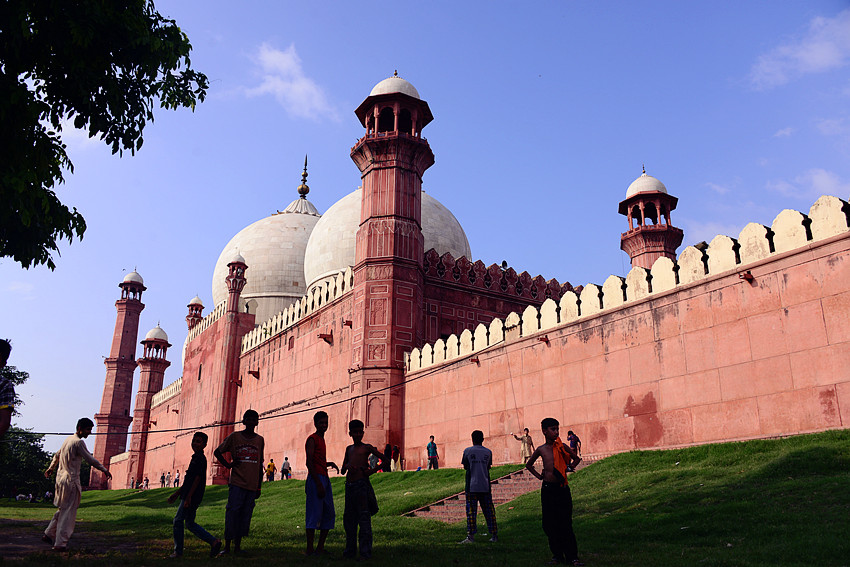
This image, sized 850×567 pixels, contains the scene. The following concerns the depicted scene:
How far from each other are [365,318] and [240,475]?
13982mm

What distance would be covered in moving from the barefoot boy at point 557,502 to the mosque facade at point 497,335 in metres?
6.64

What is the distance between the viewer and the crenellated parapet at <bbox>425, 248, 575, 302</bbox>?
76.3 feet

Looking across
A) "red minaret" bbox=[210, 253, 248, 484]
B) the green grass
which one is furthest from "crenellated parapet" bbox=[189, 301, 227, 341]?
the green grass

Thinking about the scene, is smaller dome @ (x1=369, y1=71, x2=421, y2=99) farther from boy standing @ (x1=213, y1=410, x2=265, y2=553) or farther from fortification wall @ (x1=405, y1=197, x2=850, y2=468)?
boy standing @ (x1=213, y1=410, x2=265, y2=553)

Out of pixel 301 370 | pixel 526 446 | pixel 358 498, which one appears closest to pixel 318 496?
pixel 358 498

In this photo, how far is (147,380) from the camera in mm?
50625

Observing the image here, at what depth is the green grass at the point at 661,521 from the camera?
630 cm

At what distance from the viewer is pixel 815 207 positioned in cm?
1202

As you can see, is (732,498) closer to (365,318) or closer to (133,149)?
(133,149)

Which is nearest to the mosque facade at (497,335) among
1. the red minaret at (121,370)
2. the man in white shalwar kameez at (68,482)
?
the man in white shalwar kameez at (68,482)

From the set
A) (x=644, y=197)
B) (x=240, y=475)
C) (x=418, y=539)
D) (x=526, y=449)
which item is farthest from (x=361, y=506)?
(x=644, y=197)

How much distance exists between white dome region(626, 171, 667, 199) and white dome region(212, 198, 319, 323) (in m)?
19.2

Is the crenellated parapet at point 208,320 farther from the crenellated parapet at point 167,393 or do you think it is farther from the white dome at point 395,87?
the white dome at point 395,87

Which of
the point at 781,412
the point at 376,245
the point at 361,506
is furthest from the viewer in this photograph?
the point at 376,245
